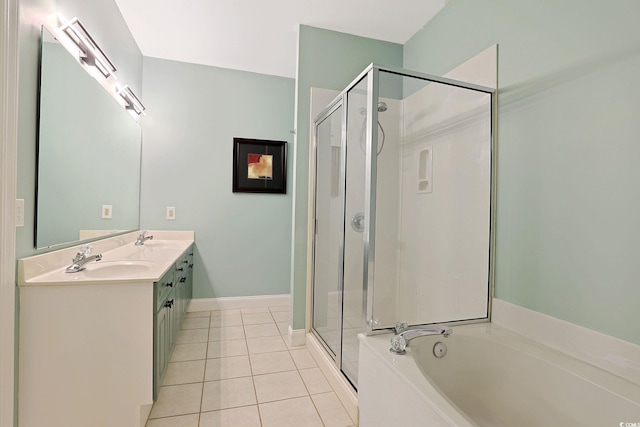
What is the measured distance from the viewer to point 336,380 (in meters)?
1.88

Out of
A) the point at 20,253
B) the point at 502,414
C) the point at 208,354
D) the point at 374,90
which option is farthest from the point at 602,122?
the point at 208,354

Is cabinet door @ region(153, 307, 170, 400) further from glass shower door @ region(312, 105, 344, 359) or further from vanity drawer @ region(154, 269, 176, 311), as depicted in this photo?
glass shower door @ region(312, 105, 344, 359)

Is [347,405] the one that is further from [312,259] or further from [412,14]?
[412,14]

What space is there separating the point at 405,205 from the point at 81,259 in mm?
2064

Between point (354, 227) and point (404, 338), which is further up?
point (354, 227)

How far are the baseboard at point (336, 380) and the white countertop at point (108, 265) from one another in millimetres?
1252

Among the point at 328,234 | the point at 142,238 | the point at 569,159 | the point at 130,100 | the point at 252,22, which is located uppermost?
the point at 252,22

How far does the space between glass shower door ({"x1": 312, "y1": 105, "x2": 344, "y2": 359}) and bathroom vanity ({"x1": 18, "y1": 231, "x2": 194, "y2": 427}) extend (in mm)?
1154

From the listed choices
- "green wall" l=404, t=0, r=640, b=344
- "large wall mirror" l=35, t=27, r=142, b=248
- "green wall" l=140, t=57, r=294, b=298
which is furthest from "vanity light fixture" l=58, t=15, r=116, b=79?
"green wall" l=404, t=0, r=640, b=344

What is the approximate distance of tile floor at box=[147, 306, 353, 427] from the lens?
1.63 m

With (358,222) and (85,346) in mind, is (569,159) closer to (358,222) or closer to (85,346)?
(358,222)

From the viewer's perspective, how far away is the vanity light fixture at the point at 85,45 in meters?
1.62

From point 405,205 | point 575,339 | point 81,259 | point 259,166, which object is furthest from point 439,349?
point 259,166

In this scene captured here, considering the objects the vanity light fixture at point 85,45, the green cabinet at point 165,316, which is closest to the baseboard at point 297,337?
the green cabinet at point 165,316
